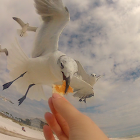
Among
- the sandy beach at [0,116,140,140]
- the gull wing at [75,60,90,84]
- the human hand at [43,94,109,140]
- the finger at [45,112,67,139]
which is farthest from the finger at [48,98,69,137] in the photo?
the sandy beach at [0,116,140,140]

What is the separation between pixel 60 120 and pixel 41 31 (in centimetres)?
142

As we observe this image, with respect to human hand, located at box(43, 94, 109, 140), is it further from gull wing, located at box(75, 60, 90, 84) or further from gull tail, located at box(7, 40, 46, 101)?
gull tail, located at box(7, 40, 46, 101)

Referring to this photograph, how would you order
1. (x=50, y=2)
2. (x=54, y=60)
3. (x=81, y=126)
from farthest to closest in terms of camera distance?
(x=50, y=2) < (x=54, y=60) < (x=81, y=126)

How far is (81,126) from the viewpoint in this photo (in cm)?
52

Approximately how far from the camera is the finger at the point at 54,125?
83 cm

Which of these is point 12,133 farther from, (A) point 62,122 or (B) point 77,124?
(B) point 77,124

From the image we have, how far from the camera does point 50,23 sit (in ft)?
5.74

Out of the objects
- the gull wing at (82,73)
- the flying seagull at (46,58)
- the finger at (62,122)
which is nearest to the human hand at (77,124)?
the finger at (62,122)

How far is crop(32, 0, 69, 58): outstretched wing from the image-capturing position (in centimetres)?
163

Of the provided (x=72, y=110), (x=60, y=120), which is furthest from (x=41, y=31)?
(x=72, y=110)

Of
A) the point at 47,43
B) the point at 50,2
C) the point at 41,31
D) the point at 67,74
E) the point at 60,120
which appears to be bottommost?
the point at 60,120

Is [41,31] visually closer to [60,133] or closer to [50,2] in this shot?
[50,2]

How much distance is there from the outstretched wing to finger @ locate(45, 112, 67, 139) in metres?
1.11

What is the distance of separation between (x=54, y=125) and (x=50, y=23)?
1406mm
